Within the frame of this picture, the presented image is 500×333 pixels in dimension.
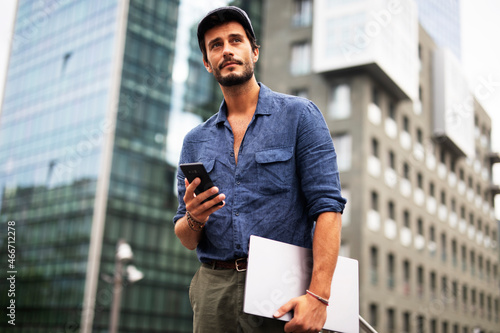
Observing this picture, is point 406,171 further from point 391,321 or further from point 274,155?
point 274,155

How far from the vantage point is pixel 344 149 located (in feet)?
101

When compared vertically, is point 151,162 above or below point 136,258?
above

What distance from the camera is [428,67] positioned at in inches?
1592

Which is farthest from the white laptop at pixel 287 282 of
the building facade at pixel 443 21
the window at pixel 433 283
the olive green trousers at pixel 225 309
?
the building facade at pixel 443 21

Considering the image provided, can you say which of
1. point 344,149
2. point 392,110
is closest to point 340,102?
point 344,149

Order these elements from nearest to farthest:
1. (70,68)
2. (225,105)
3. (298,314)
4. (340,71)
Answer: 1. (298,314)
2. (225,105)
3. (340,71)
4. (70,68)

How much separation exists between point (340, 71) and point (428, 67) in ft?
38.6

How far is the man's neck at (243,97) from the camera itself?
2.38 metres

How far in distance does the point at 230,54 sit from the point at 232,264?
843 millimetres

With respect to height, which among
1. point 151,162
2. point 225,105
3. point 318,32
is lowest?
point 225,105

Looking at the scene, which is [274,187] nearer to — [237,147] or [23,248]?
[237,147]

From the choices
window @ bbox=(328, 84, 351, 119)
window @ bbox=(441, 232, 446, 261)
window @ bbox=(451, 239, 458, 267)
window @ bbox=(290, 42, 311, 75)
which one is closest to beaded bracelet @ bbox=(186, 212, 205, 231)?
window @ bbox=(328, 84, 351, 119)

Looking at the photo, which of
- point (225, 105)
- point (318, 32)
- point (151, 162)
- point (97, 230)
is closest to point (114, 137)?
point (151, 162)

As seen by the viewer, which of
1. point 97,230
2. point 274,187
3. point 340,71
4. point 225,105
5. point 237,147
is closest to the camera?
point 274,187
